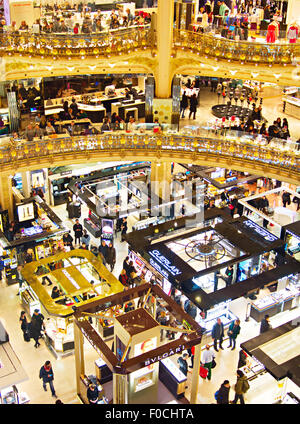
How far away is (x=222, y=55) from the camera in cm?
2580

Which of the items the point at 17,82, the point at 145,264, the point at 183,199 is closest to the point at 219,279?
the point at 145,264

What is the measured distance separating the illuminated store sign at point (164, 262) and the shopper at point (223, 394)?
503cm

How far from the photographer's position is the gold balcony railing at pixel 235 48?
24812 mm

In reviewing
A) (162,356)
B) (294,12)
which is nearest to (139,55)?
(294,12)

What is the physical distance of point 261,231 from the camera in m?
23.9

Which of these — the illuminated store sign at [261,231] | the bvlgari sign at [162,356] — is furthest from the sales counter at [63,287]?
the illuminated store sign at [261,231]

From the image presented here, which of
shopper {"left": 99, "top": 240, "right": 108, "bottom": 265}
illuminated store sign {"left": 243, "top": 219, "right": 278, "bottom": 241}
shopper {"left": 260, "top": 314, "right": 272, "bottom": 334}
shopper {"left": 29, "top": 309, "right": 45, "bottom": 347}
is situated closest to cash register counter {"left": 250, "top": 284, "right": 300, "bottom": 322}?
shopper {"left": 260, "top": 314, "right": 272, "bottom": 334}

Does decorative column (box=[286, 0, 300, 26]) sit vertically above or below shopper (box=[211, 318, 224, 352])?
above

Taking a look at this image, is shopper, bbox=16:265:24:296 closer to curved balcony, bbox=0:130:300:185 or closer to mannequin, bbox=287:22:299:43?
curved balcony, bbox=0:130:300:185

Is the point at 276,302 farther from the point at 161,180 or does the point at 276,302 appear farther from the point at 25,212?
the point at 25,212

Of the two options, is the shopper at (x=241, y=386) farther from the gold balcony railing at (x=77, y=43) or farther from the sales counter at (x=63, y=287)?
the gold balcony railing at (x=77, y=43)

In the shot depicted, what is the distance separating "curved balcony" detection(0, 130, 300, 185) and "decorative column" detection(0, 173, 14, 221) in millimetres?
2151

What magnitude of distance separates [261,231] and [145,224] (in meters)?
5.18

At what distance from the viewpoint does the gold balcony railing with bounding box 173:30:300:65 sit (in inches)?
977
